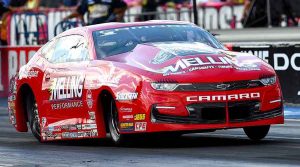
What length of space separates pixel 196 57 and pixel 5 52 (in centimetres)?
1419

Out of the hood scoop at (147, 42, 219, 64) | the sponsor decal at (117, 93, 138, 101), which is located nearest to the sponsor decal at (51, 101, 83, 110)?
the sponsor decal at (117, 93, 138, 101)

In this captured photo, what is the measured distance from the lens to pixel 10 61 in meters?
26.0

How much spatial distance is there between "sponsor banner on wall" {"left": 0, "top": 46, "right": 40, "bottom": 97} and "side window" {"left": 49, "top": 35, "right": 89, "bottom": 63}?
438 inches

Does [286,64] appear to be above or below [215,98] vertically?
below

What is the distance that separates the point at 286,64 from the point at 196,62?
25.0 feet

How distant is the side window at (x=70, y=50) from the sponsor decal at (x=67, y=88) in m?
0.28

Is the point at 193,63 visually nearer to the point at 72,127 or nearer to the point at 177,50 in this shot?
the point at 177,50

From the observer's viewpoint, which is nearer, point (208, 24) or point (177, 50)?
point (177, 50)

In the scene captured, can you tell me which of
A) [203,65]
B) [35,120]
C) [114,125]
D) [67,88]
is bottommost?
[35,120]

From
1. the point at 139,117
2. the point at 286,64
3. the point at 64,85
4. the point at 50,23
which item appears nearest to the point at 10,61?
the point at 50,23

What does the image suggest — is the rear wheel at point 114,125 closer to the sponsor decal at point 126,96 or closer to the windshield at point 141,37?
the sponsor decal at point 126,96

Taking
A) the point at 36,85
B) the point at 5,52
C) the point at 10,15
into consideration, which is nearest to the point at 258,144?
the point at 36,85

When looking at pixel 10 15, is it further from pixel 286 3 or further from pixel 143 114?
pixel 143 114

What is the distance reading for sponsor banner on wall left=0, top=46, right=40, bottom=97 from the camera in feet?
84.1
